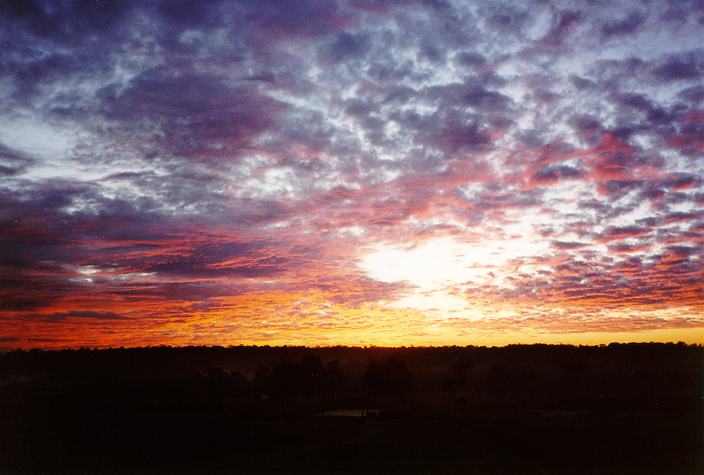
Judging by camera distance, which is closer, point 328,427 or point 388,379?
point 328,427

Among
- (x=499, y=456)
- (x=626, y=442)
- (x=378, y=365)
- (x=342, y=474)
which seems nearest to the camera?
(x=342, y=474)

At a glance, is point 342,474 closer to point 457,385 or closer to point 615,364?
point 457,385

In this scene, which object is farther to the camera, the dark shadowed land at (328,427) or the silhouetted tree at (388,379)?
the silhouetted tree at (388,379)

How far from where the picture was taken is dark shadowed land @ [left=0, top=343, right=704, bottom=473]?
4628 cm

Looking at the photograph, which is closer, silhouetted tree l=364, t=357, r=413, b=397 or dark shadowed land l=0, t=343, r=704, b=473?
dark shadowed land l=0, t=343, r=704, b=473

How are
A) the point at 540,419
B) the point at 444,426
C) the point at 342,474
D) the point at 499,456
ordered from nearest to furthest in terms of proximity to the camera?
the point at 342,474, the point at 499,456, the point at 444,426, the point at 540,419

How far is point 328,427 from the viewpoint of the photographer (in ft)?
227

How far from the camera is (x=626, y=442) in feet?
180


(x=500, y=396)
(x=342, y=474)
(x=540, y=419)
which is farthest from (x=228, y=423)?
(x=500, y=396)

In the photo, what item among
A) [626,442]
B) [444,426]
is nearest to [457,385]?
[444,426]

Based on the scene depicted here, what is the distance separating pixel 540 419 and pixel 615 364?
5338 inches

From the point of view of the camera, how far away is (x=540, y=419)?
7581 cm

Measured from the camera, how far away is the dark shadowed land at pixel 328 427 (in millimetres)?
46281

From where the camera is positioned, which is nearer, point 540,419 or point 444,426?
point 444,426
